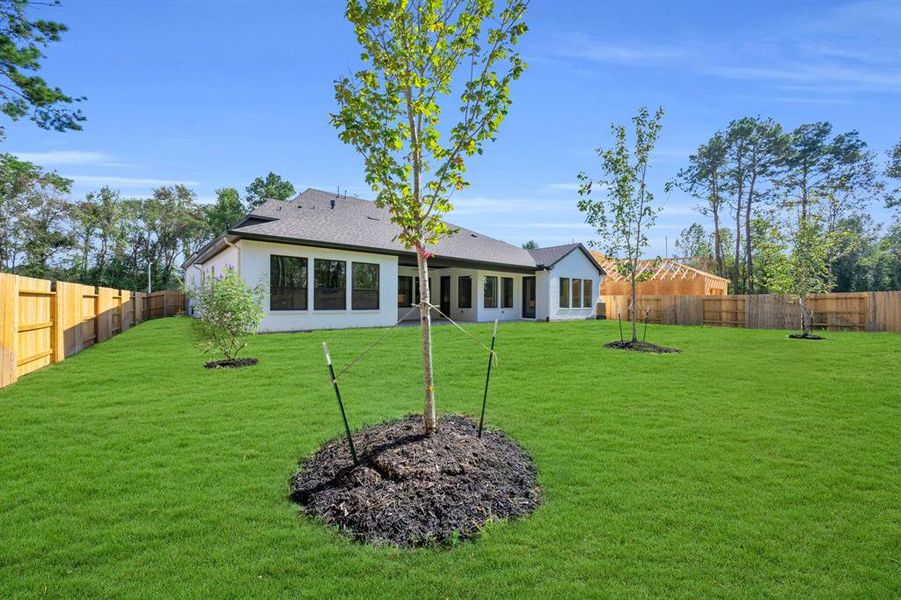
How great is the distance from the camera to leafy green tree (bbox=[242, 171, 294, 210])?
125ft

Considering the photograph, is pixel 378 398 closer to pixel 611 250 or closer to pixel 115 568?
pixel 115 568

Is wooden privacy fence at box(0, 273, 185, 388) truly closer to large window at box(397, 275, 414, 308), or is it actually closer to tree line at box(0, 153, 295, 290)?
large window at box(397, 275, 414, 308)

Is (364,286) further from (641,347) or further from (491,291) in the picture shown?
(641,347)

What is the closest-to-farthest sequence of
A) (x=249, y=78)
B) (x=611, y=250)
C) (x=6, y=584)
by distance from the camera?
(x=6, y=584)
(x=249, y=78)
(x=611, y=250)

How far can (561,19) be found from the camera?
20.4 feet

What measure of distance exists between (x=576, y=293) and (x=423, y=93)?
66.1 feet

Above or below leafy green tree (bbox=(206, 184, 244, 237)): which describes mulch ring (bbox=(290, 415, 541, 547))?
below

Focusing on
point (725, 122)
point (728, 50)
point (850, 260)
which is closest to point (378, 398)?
point (728, 50)

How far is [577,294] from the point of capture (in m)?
22.6

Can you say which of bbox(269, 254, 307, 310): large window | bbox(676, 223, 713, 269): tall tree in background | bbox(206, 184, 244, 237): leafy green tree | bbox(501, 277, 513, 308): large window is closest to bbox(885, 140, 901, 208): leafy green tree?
bbox(676, 223, 713, 269): tall tree in background

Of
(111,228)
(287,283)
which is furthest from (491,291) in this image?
(111,228)

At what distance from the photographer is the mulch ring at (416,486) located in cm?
280

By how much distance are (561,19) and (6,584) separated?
25.8 feet

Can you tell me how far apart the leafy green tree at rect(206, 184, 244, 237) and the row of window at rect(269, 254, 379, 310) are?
27.2 m
